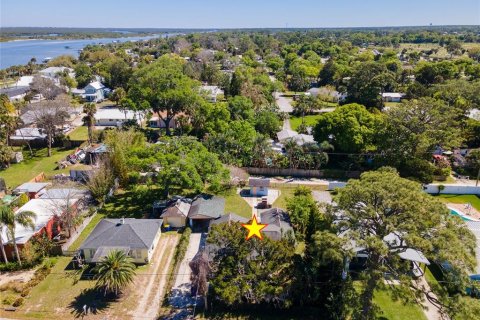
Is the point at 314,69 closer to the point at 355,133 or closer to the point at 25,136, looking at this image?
the point at 355,133

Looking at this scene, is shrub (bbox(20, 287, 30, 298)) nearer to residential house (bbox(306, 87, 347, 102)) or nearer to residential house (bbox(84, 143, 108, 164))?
residential house (bbox(84, 143, 108, 164))

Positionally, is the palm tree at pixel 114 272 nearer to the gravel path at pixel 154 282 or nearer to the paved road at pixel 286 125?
the gravel path at pixel 154 282

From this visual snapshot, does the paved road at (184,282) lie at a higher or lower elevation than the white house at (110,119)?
lower

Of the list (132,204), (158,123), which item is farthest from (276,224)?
(158,123)

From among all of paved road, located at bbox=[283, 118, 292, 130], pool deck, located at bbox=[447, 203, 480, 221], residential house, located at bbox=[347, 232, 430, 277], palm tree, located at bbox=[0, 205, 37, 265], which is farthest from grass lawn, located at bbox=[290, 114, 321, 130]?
palm tree, located at bbox=[0, 205, 37, 265]

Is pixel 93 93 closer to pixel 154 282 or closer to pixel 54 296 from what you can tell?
pixel 54 296

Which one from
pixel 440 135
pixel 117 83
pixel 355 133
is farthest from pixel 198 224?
pixel 117 83

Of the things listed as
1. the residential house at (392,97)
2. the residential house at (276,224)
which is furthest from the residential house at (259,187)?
the residential house at (392,97)
